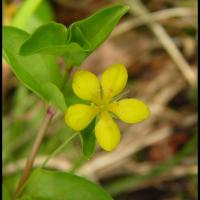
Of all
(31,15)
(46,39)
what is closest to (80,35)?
(46,39)

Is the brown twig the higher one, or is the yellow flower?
the brown twig

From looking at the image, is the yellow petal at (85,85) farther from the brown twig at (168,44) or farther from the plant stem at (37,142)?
the brown twig at (168,44)

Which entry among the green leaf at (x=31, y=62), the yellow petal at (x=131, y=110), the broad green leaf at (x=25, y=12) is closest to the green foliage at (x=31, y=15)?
the broad green leaf at (x=25, y=12)

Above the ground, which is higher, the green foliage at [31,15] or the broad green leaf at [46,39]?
the green foliage at [31,15]

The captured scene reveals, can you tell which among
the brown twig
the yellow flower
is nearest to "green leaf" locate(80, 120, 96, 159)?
the yellow flower

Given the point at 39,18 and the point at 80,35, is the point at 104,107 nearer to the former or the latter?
the point at 80,35

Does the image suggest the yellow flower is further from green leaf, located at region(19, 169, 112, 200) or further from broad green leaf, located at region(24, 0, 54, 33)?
broad green leaf, located at region(24, 0, 54, 33)
